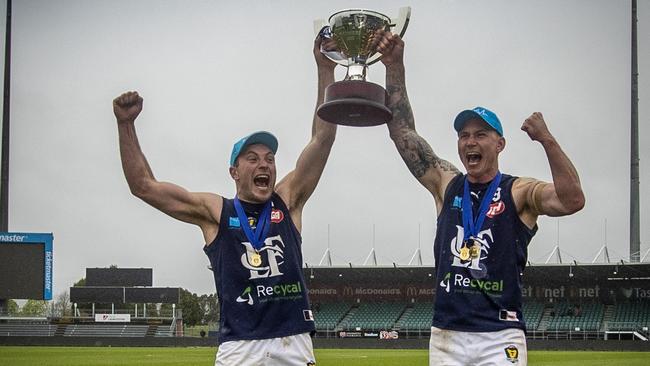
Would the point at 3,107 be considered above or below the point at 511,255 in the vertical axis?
above

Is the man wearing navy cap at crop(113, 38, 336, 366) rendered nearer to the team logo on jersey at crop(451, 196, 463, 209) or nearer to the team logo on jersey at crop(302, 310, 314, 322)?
the team logo on jersey at crop(302, 310, 314, 322)

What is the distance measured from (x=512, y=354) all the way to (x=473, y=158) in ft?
4.41

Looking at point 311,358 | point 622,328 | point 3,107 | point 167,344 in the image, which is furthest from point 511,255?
point 3,107

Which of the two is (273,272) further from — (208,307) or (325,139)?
(208,307)

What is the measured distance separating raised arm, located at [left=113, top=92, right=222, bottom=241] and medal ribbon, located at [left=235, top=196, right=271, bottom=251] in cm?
19

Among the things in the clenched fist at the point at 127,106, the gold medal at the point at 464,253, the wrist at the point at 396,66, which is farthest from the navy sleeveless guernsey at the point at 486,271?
the clenched fist at the point at 127,106

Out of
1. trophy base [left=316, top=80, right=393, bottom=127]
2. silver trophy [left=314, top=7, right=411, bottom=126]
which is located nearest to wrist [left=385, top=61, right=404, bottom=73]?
silver trophy [left=314, top=7, right=411, bottom=126]

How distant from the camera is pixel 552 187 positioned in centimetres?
549

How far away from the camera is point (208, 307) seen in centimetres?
11281

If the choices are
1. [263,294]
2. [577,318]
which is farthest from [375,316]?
[263,294]

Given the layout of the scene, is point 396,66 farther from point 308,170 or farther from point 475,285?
point 475,285

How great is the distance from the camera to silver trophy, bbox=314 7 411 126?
A: 20.8ft

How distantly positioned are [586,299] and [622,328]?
5988 millimetres

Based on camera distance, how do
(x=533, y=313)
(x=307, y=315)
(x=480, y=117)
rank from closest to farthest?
(x=480, y=117), (x=307, y=315), (x=533, y=313)
